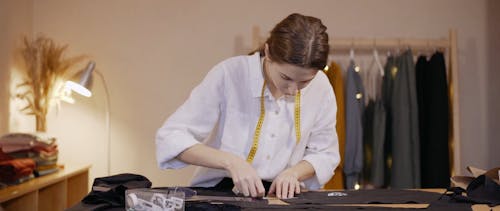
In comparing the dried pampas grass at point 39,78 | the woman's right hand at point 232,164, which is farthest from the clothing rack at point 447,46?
the woman's right hand at point 232,164

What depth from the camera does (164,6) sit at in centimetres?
322

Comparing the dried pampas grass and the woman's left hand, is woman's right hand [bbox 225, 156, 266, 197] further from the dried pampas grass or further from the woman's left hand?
the dried pampas grass

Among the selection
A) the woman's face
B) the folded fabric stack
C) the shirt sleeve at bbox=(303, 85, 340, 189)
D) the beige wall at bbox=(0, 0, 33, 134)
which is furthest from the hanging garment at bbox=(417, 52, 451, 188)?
the beige wall at bbox=(0, 0, 33, 134)

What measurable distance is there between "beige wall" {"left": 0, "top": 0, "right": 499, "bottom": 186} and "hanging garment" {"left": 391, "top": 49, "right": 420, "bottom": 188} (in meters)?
0.39

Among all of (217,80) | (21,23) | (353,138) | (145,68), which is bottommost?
(353,138)

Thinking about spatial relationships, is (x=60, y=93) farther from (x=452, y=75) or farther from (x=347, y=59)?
(x=452, y=75)

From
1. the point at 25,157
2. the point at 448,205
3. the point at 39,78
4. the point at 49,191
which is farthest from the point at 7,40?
the point at 448,205

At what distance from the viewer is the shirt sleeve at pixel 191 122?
1430 mm

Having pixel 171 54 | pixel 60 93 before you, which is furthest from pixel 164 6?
pixel 60 93

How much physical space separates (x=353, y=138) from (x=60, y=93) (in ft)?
5.68

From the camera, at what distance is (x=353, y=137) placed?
3.03 m

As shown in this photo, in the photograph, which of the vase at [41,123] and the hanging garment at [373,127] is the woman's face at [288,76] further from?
the vase at [41,123]

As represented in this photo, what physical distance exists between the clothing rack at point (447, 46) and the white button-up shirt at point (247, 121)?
1.47 metres

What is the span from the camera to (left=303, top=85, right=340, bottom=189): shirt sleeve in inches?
63.3
